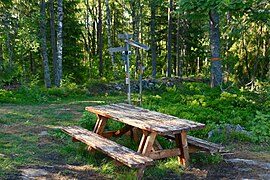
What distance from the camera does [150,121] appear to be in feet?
14.8

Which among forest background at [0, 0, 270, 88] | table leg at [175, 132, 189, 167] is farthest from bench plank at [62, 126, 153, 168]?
forest background at [0, 0, 270, 88]

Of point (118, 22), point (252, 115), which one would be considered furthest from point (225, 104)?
point (118, 22)

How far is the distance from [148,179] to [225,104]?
4945mm

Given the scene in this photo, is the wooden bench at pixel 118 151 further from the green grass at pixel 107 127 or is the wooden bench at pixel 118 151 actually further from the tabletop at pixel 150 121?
the tabletop at pixel 150 121

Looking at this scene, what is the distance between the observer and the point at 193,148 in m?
4.91

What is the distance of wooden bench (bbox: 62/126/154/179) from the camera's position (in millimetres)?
3687

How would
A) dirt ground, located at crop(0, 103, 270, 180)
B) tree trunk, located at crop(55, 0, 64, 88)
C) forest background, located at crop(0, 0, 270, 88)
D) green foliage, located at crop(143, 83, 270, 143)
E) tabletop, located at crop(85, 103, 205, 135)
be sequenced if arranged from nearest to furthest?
1. tabletop, located at crop(85, 103, 205, 135)
2. dirt ground, located at crop(0, 103, 270, 180)
3. green foliage, located at crop(143, 83, 270, 143)
4. forest background, located at crop(0, 0, 270, 88)
5. tree trunk, located at crop(55, 0, 64, 88)

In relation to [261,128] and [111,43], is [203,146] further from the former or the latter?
[111,43]

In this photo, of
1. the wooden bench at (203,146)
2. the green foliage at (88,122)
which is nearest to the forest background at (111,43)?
the wooden bench at (203,146)

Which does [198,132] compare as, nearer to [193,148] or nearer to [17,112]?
[193,148]

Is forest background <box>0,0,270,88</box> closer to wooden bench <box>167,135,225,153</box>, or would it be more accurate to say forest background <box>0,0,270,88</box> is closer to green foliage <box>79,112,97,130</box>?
wooden bench <box>167,135,225,153</box>

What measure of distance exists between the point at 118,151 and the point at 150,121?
71 cm

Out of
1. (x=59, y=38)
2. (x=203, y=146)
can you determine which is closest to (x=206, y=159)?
(x=203, y=146)

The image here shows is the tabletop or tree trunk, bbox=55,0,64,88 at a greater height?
tree trunk, bbox=55,0,64,88
